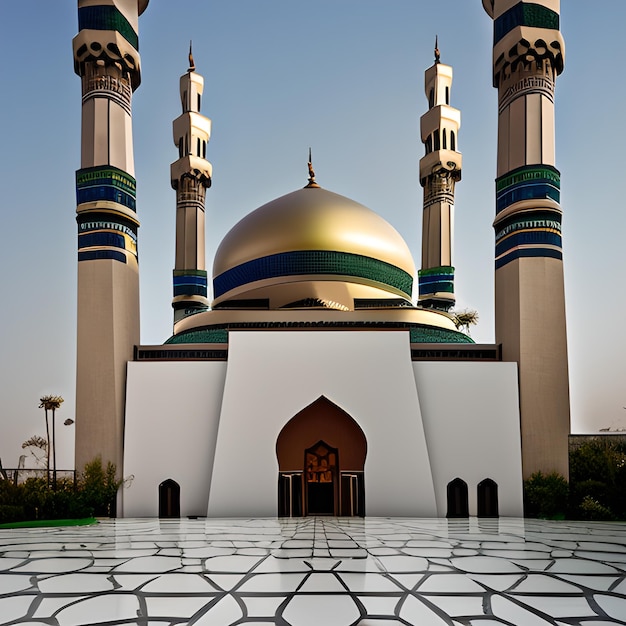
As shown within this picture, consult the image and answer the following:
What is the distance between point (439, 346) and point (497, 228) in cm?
215

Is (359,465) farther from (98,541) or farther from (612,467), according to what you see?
(98,541)

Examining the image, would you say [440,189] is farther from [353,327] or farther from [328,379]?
[328,379]

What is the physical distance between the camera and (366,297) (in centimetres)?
1352

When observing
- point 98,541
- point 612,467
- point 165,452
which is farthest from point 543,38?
point 98,541

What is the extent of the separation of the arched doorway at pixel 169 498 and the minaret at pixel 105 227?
732mm

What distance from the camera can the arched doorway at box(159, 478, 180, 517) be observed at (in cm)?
971

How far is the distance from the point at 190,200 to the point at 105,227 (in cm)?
667

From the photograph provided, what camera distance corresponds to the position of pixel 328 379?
9953 mm

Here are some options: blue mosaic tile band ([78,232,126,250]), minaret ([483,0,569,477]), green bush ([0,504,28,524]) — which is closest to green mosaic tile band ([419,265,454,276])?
minaret ([483,0,569,477])

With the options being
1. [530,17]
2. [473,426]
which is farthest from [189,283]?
[530,17]

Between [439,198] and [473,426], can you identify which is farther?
[439,198]

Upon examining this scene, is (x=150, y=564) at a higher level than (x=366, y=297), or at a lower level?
lower

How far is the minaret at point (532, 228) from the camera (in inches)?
388

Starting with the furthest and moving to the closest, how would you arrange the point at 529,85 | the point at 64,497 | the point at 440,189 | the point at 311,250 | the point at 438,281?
Result: the point at 440,189 → the point at 438,281 → the point at 311,250 → the point at 529,85 → the point at 64,497
